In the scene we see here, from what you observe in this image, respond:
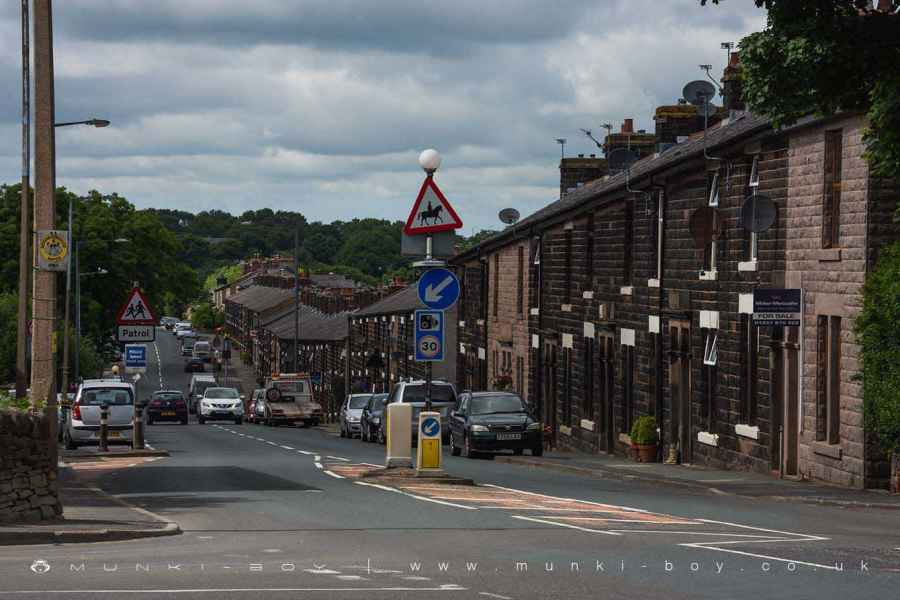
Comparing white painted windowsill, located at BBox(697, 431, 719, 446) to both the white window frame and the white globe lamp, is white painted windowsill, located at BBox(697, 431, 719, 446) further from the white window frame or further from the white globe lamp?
the white globe lamp

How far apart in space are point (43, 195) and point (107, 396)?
75.3ft

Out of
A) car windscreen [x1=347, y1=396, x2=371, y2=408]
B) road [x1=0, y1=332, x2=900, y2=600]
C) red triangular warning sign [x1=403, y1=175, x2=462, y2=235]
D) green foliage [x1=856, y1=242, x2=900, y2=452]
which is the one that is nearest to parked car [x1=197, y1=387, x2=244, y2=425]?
car windscreen [x1=347, y1=396, x2=371, y2=408]

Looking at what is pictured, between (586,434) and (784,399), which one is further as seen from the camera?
(586,434)

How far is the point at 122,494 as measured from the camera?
73.5 feet

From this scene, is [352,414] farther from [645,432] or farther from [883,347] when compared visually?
[883,347]

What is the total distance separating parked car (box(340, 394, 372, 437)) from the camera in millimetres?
55281

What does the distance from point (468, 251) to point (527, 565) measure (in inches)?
1903

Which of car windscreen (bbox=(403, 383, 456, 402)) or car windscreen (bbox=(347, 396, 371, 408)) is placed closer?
car windscreen (bbox=(403, 383, 456, 402))

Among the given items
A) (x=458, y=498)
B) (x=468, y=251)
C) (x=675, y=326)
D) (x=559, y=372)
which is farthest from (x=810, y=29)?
(x=468, y=251)

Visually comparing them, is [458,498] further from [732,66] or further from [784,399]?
[732,66]

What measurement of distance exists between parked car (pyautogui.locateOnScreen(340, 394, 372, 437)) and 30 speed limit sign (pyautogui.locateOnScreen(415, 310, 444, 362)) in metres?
32.4

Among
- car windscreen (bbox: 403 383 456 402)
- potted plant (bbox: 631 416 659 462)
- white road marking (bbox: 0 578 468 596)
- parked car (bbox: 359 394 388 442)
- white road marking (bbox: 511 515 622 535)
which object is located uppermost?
white road marking (bbox: 0 578 468 596)

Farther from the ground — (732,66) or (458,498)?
(732,66)

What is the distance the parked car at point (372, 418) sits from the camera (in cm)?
4951
